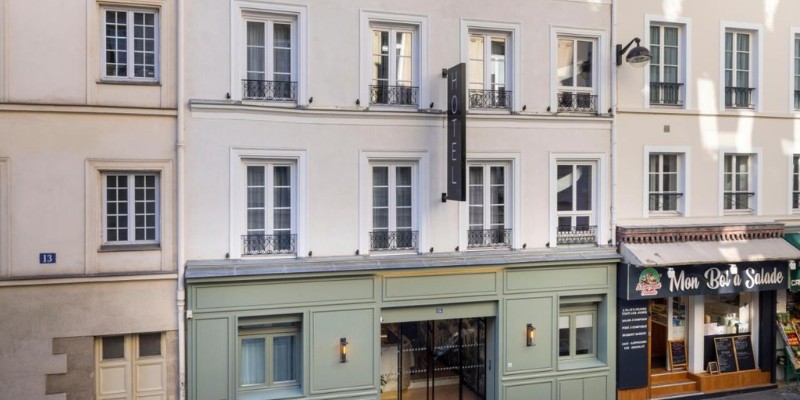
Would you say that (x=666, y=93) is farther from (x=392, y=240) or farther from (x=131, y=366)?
(x=131, y=366)

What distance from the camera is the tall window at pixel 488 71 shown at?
1142 centimetres

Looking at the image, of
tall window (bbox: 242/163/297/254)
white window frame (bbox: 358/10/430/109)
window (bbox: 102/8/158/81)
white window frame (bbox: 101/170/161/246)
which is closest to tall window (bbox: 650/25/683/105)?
white window frame (bbox: 358/10/430/109)

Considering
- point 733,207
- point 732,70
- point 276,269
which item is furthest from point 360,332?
point 732,70

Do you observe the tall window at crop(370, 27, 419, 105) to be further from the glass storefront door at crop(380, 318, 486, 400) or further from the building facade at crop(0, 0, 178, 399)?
the glass storefront door at crop(380, 318, 486, 400)

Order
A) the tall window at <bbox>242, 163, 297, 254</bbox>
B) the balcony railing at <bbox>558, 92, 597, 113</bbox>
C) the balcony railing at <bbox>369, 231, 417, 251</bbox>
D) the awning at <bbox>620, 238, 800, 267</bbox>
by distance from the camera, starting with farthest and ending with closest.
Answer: the balcony railing at <bbox>558, 92, 597, 113</bbox> → the awning at <bbox>620, 238, 800, 267</bbox> → the balcony railing at <bbox>369, 231, 417, 251</bbox> → the tall window at <bbox>242, 163, 297, 254</bbox>

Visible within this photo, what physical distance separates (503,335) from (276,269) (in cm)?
470

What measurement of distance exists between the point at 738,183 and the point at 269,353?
36.5 ft

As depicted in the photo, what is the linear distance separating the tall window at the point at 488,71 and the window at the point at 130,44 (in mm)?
5876

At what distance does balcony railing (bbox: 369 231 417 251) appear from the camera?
1090 cm

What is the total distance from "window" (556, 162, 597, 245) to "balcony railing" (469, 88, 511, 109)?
1764 millimetres

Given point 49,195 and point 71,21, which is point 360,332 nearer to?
point 49,195

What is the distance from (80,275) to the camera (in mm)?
9258

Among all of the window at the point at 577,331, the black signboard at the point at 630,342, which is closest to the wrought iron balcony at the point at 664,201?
the black signboard at the point at 630,342

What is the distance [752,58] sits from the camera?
1318 centimetres
